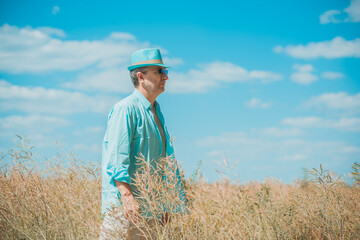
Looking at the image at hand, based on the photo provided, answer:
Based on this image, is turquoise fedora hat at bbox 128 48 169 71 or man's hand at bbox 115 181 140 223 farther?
turquoise fedora hat at bbox 128 48 169 71

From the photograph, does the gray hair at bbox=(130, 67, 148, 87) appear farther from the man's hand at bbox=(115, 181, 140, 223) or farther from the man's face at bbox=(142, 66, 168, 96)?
the man's hand at bbox=(115, 181, 140, 223)

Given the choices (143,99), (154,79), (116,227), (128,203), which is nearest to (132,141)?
(143,99)

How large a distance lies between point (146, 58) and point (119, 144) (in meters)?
1.16

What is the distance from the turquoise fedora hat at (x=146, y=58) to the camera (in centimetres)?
384

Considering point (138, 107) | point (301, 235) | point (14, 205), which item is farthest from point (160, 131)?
point (14, 205)

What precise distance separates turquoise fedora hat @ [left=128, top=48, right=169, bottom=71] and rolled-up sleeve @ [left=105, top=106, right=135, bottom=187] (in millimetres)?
654

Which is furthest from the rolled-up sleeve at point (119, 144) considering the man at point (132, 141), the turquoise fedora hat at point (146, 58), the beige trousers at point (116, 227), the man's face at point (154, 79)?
the turquoise fedora hat at point (146, 58)

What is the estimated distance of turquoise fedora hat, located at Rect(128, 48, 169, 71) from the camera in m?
3.84

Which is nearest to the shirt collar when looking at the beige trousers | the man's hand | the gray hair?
the gray hair

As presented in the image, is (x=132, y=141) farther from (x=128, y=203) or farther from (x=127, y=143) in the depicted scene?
(x=128, y=203)

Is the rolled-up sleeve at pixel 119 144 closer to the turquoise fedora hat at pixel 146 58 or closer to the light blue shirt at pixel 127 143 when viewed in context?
the light blue shirt at pixel 127 143

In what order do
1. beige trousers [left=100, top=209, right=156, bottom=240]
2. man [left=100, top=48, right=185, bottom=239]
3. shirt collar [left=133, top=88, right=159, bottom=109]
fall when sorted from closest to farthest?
beige trousers [left=100, top=209, right=156, bottom=240] < man [left=100, top=48, right=185, bottom=239] < shirt collar [left=133, top=88, right=159, bottom=109]

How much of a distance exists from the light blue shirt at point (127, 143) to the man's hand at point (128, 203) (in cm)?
7

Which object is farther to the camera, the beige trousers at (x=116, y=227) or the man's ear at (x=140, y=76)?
the man's ear at (x=140, y=76)
